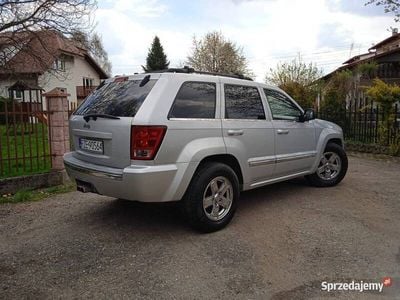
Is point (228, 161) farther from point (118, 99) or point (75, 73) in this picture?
point (75, 73)

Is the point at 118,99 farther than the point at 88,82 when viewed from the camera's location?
No

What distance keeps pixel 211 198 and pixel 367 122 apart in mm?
8178

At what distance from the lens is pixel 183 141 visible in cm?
386

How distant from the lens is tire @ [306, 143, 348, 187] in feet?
20.4

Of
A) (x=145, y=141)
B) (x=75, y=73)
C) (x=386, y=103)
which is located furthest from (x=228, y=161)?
(x=75, y=73)

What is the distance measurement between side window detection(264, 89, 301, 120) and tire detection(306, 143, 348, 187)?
1.07 meters

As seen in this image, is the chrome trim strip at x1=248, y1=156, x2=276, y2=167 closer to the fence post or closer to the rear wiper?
the rear wiper

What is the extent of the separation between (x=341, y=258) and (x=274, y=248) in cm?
66

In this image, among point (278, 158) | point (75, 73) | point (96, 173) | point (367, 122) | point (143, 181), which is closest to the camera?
point (143, 181)

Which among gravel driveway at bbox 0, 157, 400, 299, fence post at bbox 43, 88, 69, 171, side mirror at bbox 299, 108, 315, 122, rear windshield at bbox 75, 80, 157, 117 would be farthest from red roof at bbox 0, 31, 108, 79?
side mirror at bbox 299, 108, 315, 122

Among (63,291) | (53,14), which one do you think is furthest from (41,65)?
(63,291)

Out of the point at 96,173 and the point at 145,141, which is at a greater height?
the point at 145,141

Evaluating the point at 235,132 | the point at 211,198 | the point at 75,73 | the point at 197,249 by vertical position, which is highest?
the point at 75,73

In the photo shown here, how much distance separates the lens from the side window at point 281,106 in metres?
5.17
